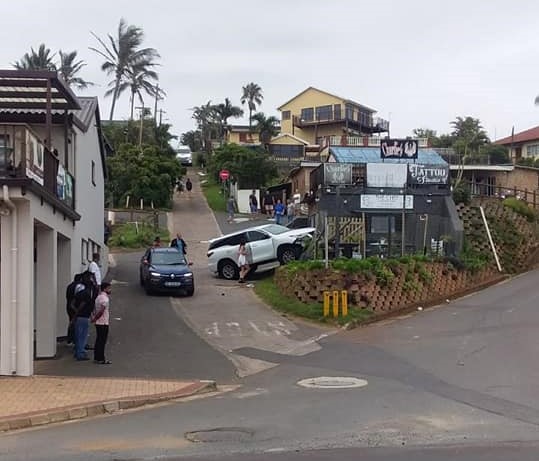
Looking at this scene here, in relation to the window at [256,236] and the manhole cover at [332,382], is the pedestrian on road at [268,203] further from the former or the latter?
the manhole cover at [332,382]

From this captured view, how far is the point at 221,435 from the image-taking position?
10.1 meters

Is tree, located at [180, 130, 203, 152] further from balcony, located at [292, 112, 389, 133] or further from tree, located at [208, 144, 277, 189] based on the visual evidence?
tree, located at [208, 144, 277, 189]

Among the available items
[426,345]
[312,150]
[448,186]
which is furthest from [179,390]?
[312,150]

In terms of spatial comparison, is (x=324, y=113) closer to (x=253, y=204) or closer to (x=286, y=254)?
(x=253, y=204)

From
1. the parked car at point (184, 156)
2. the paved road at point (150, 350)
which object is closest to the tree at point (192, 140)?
the parked car at point (184, 156)

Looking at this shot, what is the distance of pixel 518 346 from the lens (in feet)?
61.3

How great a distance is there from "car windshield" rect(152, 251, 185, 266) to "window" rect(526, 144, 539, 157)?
59759 millimetres

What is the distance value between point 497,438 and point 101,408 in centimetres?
558

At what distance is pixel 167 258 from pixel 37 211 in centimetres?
1396

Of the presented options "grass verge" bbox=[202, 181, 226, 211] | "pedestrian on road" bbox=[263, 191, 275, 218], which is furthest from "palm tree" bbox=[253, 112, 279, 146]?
"pedestrian on road" bbox=[263, 191, 275, 218]

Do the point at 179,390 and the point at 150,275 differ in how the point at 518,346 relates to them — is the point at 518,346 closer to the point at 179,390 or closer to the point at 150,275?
the point at 179,390

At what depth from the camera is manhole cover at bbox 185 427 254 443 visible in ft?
32.1

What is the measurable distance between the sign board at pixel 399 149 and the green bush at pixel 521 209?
4.79 meters

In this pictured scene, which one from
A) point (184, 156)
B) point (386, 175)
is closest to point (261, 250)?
point (386, 175)
